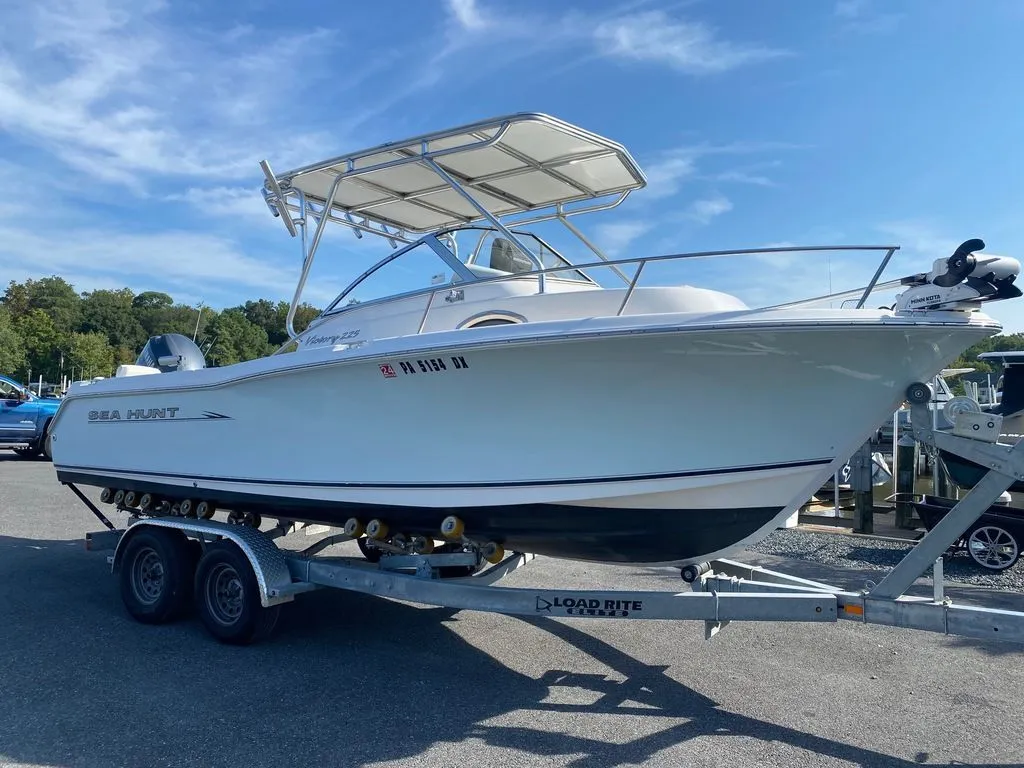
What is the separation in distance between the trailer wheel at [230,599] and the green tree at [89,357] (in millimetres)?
40752

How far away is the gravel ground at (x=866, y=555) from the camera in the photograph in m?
6.91

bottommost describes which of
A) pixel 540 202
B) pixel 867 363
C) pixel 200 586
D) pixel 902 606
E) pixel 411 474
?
pixel 200 586

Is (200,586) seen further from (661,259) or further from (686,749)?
(661,259)

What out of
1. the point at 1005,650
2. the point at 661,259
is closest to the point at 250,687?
the point at 661,259

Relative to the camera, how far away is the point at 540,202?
6312 mm

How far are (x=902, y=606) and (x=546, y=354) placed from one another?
2.05m

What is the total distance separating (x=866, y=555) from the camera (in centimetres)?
773

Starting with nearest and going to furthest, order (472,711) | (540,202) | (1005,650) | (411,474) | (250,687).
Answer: (472,711)
(250,687)
(411,474)
(1005,650)
(540,202)

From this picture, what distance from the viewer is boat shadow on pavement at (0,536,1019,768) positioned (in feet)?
10.9

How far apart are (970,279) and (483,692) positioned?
3219mm

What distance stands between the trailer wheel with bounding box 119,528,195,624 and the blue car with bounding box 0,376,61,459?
12224mm

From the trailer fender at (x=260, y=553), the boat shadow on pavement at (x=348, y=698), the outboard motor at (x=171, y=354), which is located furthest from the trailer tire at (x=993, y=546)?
the outboard motor at (x=171, y=354)

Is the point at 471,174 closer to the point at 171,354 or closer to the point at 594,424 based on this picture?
the point at 594,424

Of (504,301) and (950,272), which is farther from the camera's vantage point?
(504,301)
